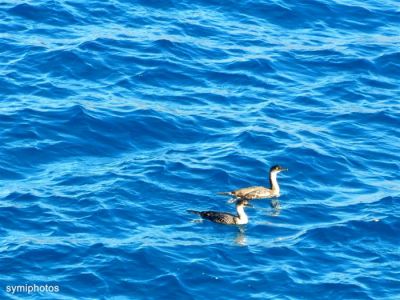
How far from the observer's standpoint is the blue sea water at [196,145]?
91.2ft

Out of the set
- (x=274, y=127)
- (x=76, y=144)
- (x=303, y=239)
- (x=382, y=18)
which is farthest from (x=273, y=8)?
(x=303, y=239)

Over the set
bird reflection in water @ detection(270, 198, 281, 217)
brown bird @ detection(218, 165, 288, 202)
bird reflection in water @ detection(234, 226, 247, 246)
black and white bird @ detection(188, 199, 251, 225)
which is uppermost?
brown bird @ detection(218, 165, 288, 202)

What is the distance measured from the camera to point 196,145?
34.2m

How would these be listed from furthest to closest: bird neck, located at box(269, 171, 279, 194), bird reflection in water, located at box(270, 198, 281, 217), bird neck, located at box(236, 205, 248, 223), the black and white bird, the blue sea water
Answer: bird neck, located at box(269, 171, 279, 194)
bird reflection in water, located at box(270, 198, 281, 217)
bird neck, located at box(236, 205, 248, 223)
the black and white bird
the blue sea water

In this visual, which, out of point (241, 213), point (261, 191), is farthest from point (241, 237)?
point (261, 191)

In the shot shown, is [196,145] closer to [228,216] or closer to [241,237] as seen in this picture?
[228,216]

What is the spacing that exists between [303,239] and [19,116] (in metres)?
9.25

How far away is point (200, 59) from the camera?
128ft

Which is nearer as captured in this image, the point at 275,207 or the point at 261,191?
the point at 275,207

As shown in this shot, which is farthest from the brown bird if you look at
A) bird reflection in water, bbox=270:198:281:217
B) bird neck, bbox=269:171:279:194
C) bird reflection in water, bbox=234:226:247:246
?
bird reflection in water, bbox=234:226:247:246

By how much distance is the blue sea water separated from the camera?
91.2 ft

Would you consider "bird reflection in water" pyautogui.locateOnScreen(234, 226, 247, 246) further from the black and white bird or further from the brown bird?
the brown bird

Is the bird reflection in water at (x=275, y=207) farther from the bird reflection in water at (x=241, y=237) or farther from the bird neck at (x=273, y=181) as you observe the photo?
the bird reflection in water at (x=241, y=237)

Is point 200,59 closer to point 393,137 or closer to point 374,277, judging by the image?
point 393,137
